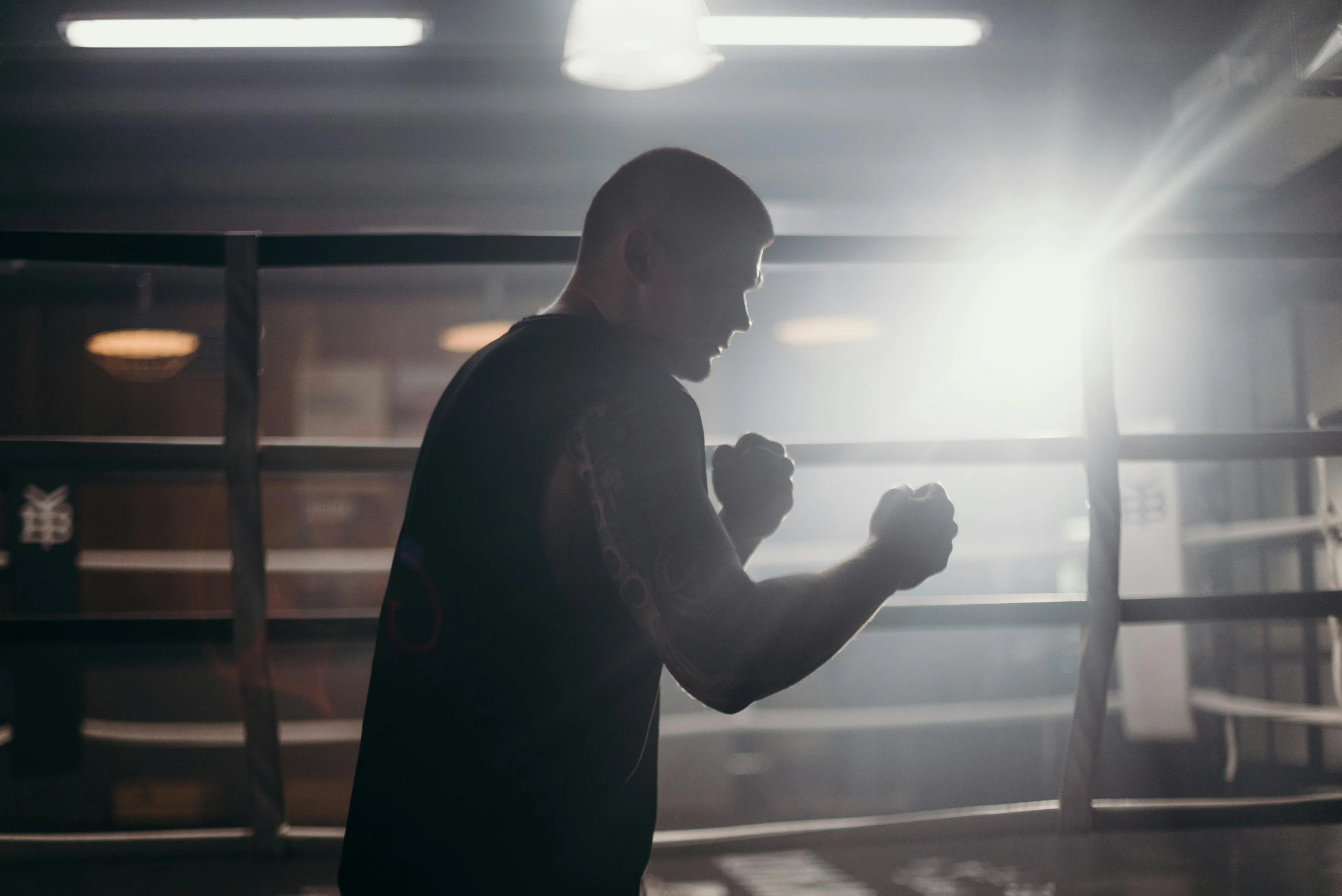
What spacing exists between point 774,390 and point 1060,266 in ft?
10.5

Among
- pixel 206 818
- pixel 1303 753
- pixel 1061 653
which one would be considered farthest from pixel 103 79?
pixel 1303 753

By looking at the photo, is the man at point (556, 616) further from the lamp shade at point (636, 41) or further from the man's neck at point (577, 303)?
the lamp shade at point (636, 41)

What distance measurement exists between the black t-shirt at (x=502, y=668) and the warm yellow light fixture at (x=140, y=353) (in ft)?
14.8

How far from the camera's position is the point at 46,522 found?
319 centimetres

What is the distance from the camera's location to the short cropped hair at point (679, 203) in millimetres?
896

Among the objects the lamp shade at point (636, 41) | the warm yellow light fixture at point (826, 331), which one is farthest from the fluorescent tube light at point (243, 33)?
the warm yellow light fixture at point (826, 331)

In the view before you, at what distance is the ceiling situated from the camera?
438 cm

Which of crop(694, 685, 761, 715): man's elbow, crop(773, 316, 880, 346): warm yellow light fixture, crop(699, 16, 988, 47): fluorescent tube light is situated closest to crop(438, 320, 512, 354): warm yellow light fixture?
crop(773, 316, 880, 346): warm yellow light fixture

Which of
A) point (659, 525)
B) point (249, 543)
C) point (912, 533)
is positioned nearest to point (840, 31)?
point (249, 543)

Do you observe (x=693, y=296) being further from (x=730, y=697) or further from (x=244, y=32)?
(x=244, y=32)

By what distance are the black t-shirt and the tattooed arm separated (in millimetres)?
24

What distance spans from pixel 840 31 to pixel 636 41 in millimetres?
1670

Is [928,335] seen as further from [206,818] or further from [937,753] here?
[206,818]

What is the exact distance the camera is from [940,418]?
493cm
